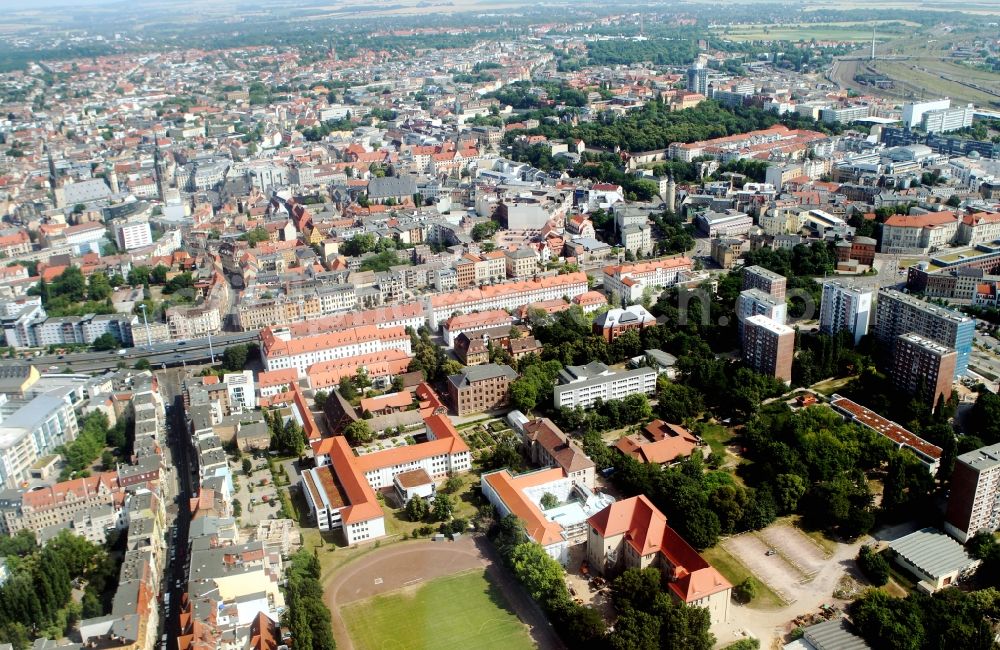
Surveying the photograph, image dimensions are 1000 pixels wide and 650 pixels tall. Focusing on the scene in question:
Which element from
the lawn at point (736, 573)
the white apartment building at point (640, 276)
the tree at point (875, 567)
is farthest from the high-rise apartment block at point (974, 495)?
the white apartment building at point (640, 276)

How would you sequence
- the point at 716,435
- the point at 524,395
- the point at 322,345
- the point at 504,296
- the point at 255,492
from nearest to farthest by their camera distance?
the point at 255,492 → the point at 716,435 → the point at 524,395 → the point at 322,345 → the point at 504,296

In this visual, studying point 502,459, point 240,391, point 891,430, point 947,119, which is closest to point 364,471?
point 502,459

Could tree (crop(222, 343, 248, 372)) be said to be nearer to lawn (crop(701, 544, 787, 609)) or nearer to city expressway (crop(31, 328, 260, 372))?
city expressway (crop(31, 328, 260, 372))

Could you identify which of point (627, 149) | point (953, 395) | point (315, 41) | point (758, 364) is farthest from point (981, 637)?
point (315, 41)

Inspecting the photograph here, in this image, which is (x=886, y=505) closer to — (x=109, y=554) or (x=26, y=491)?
(x=109, y=554)

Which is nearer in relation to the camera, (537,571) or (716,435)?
(537,571)

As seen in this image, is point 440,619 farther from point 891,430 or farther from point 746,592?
point 891,430
